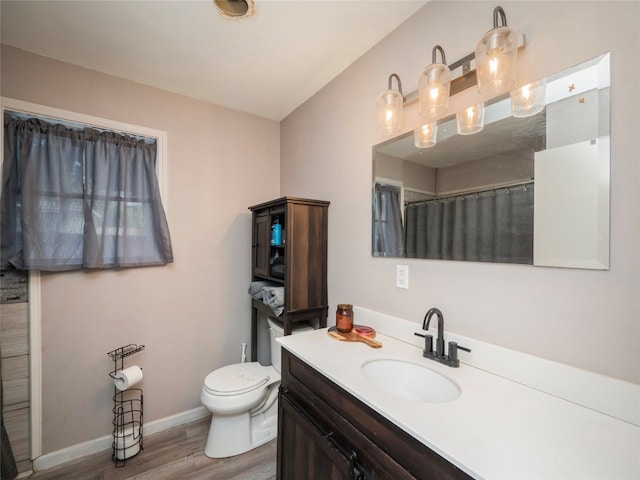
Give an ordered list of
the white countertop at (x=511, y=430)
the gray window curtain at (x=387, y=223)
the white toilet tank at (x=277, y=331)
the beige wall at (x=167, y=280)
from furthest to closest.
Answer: the white toilet tank at (x=277, y=331), the beige wall at (x=167, y=280), the gray window curtain at (x=387, y=223), the white countertop at (x=511, y=430)

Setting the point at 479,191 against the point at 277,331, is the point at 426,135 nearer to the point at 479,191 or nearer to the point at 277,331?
the point at 479,191

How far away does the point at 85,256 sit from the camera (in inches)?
66.9

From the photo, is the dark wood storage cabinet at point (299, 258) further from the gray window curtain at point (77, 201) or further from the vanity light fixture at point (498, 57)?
the vanity light fixture at point (498, 57)

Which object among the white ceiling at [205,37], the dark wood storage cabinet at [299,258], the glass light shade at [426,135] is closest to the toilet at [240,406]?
the dark wood storage cabinet at [299,258]

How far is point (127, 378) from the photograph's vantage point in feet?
5.61

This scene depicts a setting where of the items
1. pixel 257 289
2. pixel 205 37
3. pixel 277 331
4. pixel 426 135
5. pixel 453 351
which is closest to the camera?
pixel 453 351

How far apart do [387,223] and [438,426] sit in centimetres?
96

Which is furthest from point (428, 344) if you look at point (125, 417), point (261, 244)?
point (125, 417)

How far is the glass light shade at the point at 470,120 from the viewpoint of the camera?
109 centimetres

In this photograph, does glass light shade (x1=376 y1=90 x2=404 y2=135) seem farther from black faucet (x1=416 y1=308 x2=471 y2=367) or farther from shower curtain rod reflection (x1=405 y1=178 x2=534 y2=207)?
black faucet (x1=416 y1=308 x2=471 y2=367)

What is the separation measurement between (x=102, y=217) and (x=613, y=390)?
8.26 ft

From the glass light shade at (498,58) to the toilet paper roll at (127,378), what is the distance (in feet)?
7.89

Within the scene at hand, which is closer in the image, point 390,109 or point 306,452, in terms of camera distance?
point 306,452

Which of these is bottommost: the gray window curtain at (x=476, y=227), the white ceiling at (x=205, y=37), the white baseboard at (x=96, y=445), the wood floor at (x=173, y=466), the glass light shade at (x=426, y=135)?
the wood floor at (x=173, y=466)
